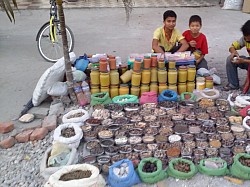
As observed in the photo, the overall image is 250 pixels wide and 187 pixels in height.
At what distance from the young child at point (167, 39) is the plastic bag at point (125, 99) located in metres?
0.85

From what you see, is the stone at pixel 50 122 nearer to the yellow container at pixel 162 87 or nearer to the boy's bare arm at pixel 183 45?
the yellow container at pixel 162 87

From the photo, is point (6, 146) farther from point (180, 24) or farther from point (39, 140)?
point (180, 24)

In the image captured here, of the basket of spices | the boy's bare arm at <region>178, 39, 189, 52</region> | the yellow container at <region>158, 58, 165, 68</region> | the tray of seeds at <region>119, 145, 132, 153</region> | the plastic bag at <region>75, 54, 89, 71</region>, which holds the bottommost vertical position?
the tray of seeds at <region>119, 145, 132, 153</region>

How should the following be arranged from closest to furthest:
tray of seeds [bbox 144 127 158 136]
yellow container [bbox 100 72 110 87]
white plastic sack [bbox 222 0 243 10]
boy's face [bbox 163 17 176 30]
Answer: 1. tray of seeds [bbox 144 127 158 136]
2. yellow container [bbox 100 72 110 87]
3. boy's face [bbox 163 17 176 30]
4. white plastic sack [bbox 222 0 243 10]

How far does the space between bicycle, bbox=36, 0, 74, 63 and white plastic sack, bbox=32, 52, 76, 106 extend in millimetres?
1420

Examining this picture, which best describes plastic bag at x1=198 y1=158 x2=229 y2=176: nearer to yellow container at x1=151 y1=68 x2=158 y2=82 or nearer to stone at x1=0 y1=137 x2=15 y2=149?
yellow container at x1=151 y1=68 x2=158 y2=82

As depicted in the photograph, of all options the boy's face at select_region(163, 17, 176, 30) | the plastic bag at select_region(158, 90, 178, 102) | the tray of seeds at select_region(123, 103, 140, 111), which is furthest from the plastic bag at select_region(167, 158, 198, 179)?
the boy's face at select_region(163, 17, 176, 30)

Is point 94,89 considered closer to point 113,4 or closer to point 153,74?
point 153,74

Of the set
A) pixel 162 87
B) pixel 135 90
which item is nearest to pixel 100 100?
pixel 135 90

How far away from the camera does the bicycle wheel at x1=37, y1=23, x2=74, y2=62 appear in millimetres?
5512

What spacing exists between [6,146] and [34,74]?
1.80m

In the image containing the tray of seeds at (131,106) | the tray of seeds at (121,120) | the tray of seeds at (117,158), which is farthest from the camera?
the tray of seeds at (131,106)

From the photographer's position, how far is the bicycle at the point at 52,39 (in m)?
5.33

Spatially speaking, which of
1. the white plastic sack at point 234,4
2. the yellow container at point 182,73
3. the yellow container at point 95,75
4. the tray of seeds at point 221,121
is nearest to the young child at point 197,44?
the yellow container at point 182,73
